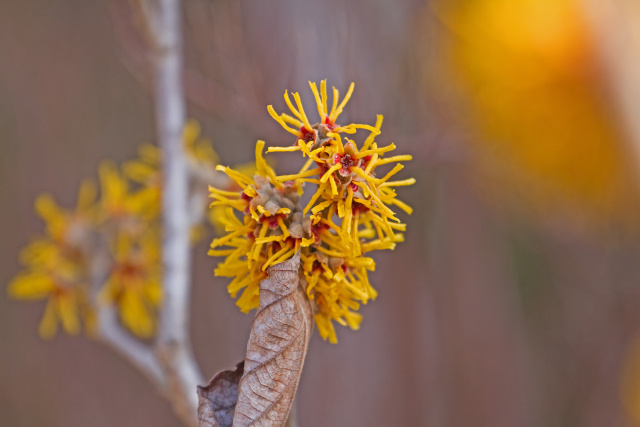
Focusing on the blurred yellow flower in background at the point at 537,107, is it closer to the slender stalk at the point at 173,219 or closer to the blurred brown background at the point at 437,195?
the blurred brown background at the point at 437,195

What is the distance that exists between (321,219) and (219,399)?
0.18m

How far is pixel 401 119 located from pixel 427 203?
0.55m

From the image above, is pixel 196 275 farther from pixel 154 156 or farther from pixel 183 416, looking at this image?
pixel 183 416

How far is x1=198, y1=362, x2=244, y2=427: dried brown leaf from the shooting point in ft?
1.57

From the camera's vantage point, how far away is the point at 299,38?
1.23 m

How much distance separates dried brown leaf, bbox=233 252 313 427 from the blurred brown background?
0.90m

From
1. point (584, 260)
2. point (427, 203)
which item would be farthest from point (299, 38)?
point (584, 260)

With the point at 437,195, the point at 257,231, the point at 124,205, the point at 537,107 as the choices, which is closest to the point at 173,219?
the point at 124,205

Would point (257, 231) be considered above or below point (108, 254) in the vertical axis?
below

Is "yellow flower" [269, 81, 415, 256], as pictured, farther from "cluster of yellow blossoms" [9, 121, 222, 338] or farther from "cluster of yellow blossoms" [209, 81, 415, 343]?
"cluster of yellow blossoms" [9, 121, 222, 338]

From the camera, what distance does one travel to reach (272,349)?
0.46 m

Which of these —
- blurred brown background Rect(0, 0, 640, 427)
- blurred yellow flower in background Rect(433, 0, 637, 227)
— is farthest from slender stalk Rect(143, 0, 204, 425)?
blurred yellow flower in background Rect(433, 0, 637, 227)

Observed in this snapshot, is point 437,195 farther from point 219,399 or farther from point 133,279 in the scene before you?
point 219,399

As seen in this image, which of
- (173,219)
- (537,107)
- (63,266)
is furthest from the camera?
(537,107)
